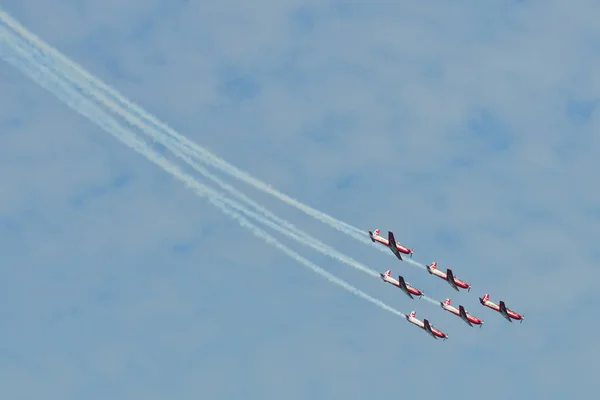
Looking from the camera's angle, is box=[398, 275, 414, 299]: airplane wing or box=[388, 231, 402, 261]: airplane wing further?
box=[398, 275, 414, 299]: airplane wing

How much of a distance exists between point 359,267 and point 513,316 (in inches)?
790

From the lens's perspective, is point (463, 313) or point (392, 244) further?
point (463, 313)

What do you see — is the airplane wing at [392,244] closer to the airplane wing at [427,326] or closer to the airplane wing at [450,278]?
the airplane wing at [450,278]

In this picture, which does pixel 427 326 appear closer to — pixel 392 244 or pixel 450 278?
pixel 450 278

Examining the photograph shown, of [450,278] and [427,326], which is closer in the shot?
[450,278]

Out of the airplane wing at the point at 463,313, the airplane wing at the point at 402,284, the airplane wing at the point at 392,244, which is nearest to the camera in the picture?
the airplane wing at the point at 392,244

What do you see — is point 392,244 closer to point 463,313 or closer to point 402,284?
point 402,284

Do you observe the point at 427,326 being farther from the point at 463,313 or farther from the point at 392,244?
the point at 392,244

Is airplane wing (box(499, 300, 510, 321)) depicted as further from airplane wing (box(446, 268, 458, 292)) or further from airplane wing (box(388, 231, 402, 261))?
airplane wing (box(388, 231, 402, 261))

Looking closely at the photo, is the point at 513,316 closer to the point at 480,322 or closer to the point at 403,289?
the point at 480,322

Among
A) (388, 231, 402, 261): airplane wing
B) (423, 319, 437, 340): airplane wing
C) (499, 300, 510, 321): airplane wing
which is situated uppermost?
(499, 300, 510, 321): airplane wing

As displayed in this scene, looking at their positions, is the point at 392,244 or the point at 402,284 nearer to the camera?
the point at 392,244

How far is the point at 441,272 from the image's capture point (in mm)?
119562

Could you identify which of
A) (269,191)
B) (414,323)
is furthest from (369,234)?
(269,191)
